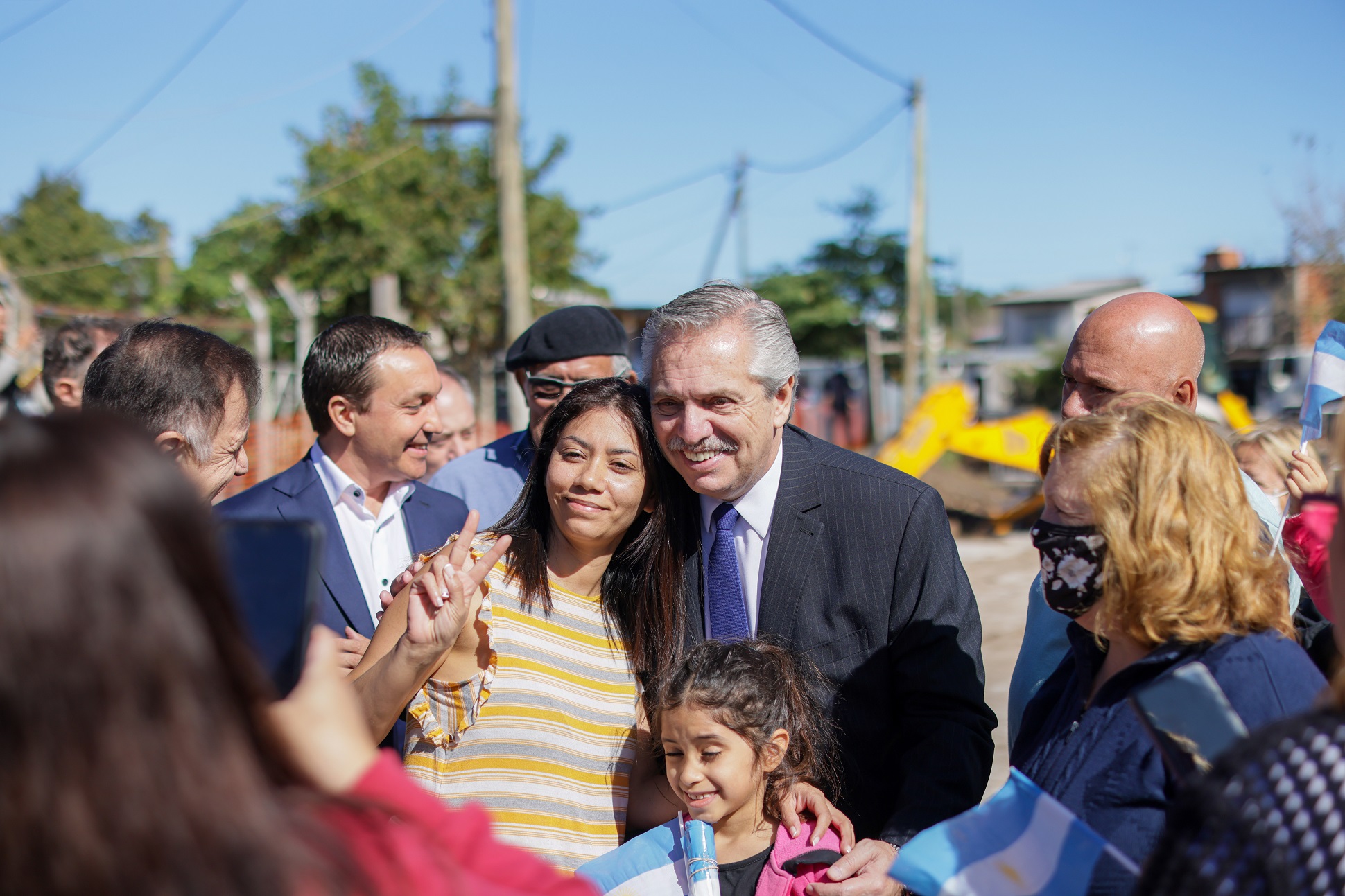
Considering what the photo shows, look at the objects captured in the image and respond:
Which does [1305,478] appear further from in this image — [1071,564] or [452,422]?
[452,422]

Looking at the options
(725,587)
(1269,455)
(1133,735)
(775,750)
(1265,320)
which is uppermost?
(1265,320)

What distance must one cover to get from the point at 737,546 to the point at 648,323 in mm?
678

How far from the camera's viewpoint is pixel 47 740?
2.77 ft

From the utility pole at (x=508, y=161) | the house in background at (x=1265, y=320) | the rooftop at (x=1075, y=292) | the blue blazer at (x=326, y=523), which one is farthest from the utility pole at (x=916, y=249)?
the rooftop at (x=1075, y=292)

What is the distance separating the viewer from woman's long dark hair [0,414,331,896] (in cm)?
84

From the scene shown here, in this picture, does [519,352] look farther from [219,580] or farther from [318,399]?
[219,580]

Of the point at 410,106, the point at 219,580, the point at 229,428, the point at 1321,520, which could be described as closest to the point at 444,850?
the point at 219,580

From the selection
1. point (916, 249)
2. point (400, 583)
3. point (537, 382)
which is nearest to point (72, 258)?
point (916, 249)

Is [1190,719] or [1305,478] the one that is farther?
[1305,478]

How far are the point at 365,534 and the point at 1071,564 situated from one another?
2330 millimetres

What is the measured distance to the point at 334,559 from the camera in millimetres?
3133

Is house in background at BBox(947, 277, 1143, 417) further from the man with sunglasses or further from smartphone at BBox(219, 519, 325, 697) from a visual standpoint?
smartphone at BBox(219, 519, 325, 697)

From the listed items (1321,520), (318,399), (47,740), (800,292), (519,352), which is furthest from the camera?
(800,292)

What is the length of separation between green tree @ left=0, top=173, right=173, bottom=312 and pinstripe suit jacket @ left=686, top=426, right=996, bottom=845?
3069 cm
